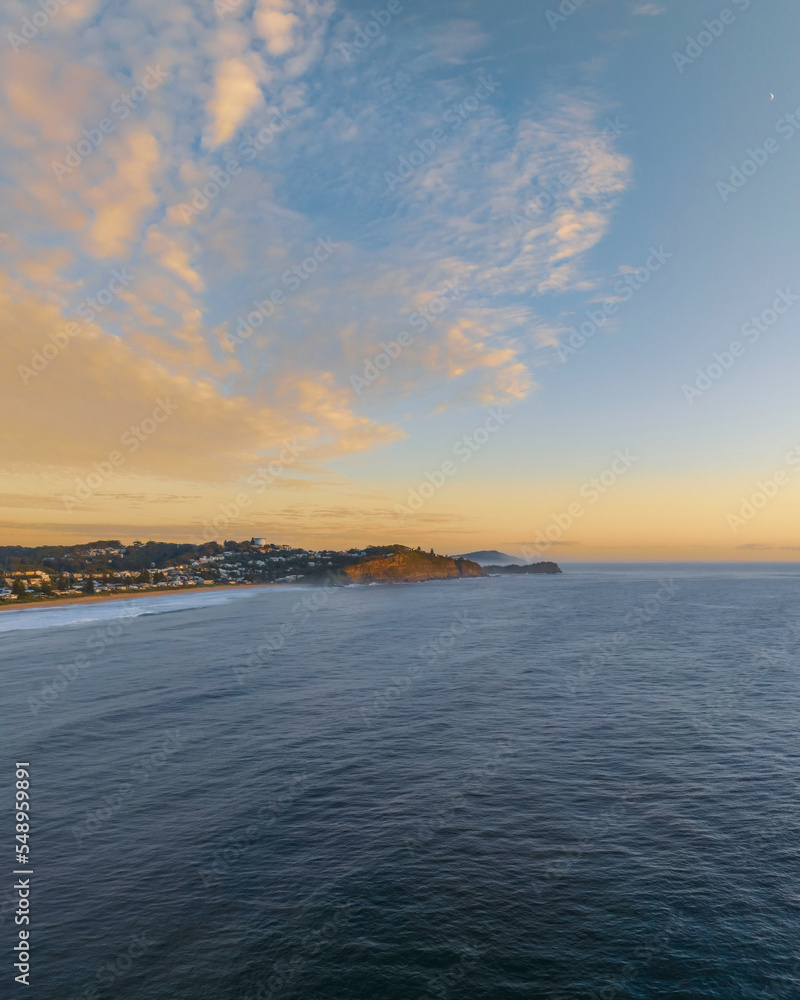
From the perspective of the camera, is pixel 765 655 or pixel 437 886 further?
pixel 765 655

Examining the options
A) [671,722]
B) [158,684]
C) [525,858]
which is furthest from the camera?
[158,684]

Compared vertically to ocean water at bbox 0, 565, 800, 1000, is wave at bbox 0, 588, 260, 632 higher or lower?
lower

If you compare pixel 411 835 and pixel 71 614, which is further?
pixel 71 614

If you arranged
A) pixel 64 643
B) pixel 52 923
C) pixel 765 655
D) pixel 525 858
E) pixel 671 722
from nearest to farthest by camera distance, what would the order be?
pixel 52 923, pixel 525 858, pixel 671 722, pixel 765 655, pixel 64 643

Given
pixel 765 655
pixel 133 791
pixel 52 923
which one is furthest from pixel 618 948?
pixel 765 655

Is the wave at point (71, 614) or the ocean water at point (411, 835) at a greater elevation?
the ocean water at point (411, 835)

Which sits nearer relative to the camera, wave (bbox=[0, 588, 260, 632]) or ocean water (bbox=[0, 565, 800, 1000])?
ocean water (bbox=[0, 565, 800, 1000])

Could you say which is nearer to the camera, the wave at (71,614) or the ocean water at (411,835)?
the ocean water at (411,835)

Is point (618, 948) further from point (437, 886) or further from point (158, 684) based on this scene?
point (158, 684)
